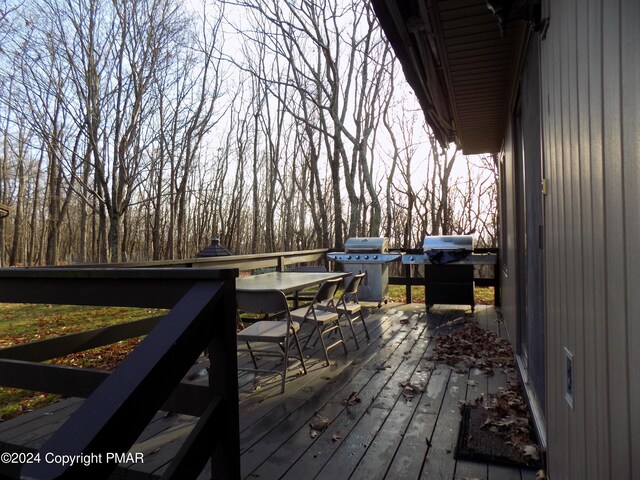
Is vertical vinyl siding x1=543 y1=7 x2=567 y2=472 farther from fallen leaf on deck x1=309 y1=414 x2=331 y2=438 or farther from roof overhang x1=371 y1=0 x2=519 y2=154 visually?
fallen leaf on deck x1=309 y1=414 x2=331 y2=438

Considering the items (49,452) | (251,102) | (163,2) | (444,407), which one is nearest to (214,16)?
(163,2)

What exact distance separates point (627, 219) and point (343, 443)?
215 centimetres

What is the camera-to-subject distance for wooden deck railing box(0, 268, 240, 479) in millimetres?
901

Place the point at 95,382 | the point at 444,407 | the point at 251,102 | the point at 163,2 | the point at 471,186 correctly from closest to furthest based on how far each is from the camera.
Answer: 1. the point at 95,382
2. the point at 444,407
3. the point at 163,2
4. the point at 471,186
5. the point at 251,102

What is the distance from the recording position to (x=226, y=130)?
62.6 feet

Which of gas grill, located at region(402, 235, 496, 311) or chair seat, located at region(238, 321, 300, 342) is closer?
chair seat, located at region(238, 321, 300, 342)

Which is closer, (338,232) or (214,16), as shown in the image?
(338,232)

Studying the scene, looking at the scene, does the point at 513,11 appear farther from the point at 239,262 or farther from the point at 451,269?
the point at 451,269

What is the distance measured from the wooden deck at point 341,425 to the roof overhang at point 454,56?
244 cm

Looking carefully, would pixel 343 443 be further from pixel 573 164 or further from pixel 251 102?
pixel 251 102

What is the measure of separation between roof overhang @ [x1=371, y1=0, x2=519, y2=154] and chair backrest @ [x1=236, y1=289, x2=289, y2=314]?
2.18m

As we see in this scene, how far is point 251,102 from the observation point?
17.8m

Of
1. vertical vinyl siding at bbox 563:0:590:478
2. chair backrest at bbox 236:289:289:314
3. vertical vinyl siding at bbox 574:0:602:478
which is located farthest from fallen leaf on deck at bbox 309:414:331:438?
vertical vinyl siding at bbox 574:0:602:478

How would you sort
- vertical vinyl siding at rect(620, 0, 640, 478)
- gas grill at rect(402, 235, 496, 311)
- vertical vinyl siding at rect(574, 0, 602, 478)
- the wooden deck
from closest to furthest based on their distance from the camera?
1. vertical vinyl siding at rect(620, 0, 640, 478)
2. vertical vinyl siding at rect(574, 0, 602, 478)
3. the wooden deck
4. gas grill at rect(402, 235, 496, 311)
